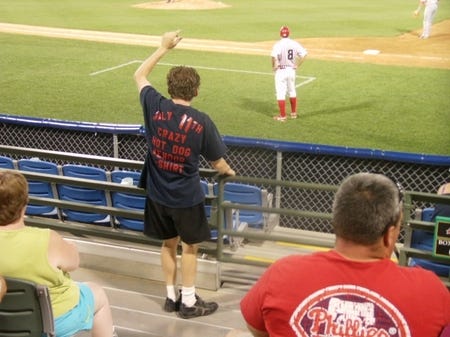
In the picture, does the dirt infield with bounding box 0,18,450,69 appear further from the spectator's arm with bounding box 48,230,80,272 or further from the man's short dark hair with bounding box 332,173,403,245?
the man's short dark hair with bounding box 332,173,403,245

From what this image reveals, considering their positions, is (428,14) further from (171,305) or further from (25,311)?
(25,311)

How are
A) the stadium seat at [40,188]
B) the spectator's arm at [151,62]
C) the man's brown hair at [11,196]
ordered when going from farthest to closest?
the stadium seat at [40,188] < the spectator's arm at [151,62] < the man's brown hair at [11,196]

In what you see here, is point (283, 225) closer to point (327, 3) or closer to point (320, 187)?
point (320, 187)

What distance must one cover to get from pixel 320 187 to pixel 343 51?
16287mm

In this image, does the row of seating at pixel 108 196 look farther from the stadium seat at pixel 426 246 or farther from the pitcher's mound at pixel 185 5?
the pitcher's mound at pixel 185 5

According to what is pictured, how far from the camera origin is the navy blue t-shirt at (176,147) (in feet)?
14.8

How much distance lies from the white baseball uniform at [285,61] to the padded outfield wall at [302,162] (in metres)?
5.13

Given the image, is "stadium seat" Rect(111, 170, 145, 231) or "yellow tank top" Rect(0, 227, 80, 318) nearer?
"yellow tank top" Rect(0, 227, 80, 318)

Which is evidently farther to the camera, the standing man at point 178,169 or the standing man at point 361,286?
the standing man at point 178,169

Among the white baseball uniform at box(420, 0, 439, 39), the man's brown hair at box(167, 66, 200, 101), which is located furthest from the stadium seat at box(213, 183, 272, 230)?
the white baseball uniform at box(420, 0, 439, 39)

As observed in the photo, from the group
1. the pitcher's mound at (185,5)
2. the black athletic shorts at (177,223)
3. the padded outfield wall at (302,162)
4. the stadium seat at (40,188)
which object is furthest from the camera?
the pitcher's mound at (185,5)

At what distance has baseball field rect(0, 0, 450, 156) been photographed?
13086mm

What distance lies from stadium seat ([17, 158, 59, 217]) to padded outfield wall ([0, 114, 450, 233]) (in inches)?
59.1

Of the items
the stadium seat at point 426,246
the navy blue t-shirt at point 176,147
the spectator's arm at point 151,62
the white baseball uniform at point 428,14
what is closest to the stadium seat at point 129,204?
the navy blue t-shirt at point 176,147
